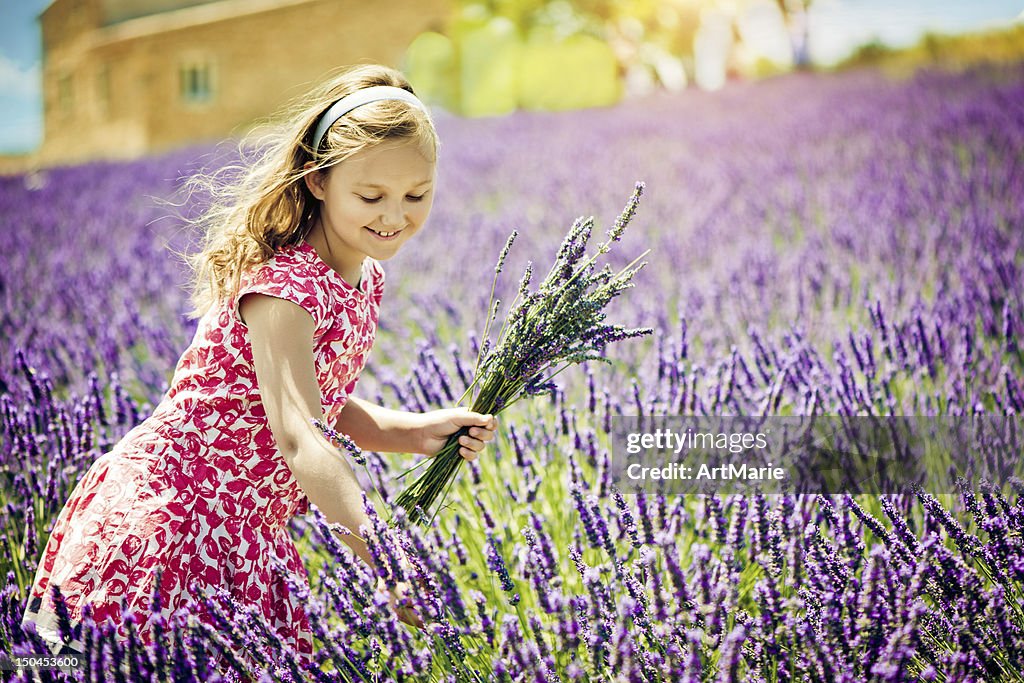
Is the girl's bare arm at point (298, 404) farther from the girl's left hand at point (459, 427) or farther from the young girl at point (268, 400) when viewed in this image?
the girl's left hand at point (459, 427)

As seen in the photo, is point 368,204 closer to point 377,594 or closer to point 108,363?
point 377,594

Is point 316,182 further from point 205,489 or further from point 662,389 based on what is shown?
point 662,389

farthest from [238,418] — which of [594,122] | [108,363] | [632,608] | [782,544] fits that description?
[594,122]

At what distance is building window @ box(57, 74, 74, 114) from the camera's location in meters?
16.8

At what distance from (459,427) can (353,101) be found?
557mm

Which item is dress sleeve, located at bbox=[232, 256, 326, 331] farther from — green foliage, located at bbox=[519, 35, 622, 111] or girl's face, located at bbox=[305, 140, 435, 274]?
green foliage, located at bbox=[519, 35, 622, 111]

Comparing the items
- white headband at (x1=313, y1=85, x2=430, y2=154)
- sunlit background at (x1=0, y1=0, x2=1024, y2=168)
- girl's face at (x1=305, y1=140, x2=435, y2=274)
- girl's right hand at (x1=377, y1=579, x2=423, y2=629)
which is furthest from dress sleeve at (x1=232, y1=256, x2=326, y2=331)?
sunlit background at (x1=0, y1=0, x2=1024, y2=168)

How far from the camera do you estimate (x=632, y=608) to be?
1.06 metres

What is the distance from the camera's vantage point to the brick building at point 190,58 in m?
16.7

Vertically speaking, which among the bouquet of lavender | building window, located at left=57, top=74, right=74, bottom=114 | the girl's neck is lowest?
the bouquet of lavender

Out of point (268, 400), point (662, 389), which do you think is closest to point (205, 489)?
Answer: point (268, 400)

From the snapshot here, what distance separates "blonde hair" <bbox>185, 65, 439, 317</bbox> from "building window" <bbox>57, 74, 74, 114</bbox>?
18.0 meters

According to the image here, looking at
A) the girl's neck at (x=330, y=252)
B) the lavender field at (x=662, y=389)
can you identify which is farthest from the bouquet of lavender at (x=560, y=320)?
the girl's neck at (x=330, y=252)

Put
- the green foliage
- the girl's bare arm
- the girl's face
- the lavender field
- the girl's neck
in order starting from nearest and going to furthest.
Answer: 1. the lavender field
2. the girl's bare arm
3. the girl's face
4. the girl's neck
5. the green foliage
